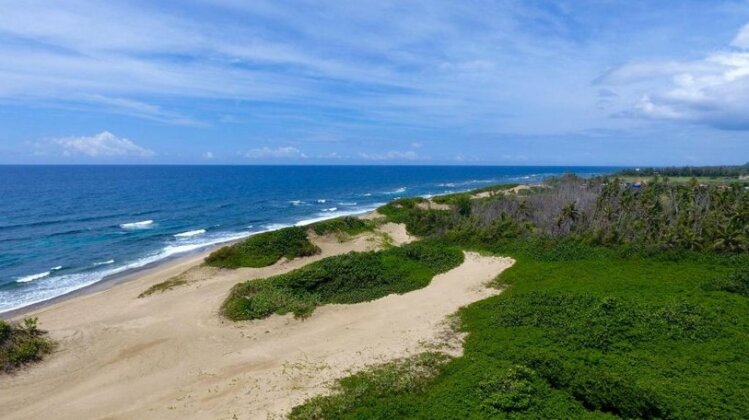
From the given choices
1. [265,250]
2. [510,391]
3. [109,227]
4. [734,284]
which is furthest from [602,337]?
[109,227]

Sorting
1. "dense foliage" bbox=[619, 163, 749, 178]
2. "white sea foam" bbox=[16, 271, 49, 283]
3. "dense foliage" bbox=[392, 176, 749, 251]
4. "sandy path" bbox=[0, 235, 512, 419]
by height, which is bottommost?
"sandy path" bbox=[0, 235, 512, 419]

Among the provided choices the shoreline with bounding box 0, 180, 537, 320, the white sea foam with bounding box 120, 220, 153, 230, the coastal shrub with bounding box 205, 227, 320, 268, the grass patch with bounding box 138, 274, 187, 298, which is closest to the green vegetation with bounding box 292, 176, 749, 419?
the coastal shrub with bounding box 205, 227, 320, 268

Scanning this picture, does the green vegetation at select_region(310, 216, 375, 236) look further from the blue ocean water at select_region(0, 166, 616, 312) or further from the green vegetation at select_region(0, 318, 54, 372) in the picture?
the green vegetation at select_region(0, 318, 54, 372)

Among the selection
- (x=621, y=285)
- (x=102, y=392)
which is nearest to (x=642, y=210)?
(x=621, y=285)

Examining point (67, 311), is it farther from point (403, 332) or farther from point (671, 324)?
point (671, 324)

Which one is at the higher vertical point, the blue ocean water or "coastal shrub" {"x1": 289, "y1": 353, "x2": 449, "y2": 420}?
the blue ocean water

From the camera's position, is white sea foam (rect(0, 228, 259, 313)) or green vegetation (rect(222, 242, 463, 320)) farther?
white sea foam (rect(0, 228, 259, 313))

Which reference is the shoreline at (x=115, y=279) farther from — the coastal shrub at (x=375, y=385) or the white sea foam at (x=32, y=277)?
the coastal shrub at (x=375, y=385)
